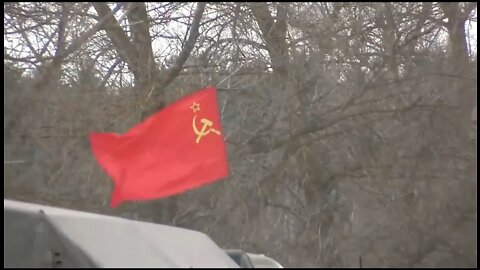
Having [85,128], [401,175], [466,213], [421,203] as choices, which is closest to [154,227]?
[466,213]

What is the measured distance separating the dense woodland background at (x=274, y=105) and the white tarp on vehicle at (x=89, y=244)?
2613mm

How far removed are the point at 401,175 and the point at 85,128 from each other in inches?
132

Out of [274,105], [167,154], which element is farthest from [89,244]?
[274,105]

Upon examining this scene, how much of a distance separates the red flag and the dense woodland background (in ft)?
5.48

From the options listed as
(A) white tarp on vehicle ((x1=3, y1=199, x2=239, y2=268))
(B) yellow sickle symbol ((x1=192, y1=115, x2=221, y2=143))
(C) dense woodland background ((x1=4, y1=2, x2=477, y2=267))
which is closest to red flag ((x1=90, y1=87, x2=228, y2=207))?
(B) yellow sickle symbol ((x1=192, y1=115, x2=221, y2=143))

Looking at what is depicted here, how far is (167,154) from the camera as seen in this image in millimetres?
4902

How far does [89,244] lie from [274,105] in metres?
6.38

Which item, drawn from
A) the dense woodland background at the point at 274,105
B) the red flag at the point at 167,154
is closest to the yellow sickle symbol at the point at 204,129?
the red flag at the point at 167,154

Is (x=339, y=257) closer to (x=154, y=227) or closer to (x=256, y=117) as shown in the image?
(x=154, y=227)

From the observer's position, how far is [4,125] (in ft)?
23.3

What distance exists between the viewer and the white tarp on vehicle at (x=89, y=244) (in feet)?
11.7

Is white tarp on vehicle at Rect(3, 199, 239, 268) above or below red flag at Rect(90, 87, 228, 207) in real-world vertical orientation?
below

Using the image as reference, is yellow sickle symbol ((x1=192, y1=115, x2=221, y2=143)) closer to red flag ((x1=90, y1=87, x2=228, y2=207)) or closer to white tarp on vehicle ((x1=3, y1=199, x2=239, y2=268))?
red flag ((x1=90, y1=87, x2=228, y2=207))

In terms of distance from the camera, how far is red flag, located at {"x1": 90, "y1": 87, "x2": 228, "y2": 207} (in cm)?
476
